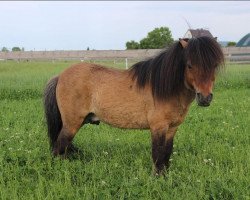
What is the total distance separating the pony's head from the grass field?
1.76ft

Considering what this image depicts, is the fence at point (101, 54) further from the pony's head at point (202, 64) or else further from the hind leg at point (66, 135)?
the pony's head at point (202, 64)

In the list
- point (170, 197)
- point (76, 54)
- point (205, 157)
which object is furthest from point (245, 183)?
point (76, 54)

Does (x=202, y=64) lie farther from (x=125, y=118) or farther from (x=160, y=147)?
(x=125, y=118)

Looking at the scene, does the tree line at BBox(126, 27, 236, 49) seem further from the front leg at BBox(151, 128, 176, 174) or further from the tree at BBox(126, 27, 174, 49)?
the front leg at BBox(151, 128, 176, 174)

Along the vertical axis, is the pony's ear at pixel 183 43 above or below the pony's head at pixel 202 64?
above

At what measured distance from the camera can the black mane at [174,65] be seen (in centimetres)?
507

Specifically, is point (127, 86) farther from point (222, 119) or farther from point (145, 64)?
point (222, 119)

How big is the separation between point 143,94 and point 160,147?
82 cm

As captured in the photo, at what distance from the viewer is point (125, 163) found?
246 inches

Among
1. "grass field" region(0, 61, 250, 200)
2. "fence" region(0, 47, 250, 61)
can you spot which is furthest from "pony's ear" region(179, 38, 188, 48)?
"fence" region(0, 47, 250, 61)

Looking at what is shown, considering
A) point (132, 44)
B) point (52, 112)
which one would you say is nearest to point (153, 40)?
point (132, 44)

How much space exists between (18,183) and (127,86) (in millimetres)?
2130

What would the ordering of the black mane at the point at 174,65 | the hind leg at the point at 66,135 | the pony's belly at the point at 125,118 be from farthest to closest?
the hind leg at the point at 66,135 → the pony's belly at the point at 125,118 → the black mane at the point at 174,65

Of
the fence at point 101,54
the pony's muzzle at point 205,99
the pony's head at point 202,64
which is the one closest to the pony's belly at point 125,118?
the pony's head at point 202,64
